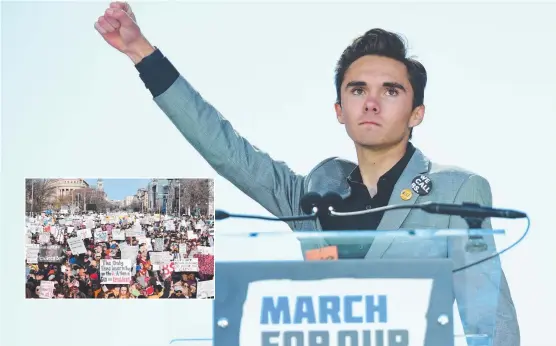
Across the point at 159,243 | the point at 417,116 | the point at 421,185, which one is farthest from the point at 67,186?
the point at 421,185

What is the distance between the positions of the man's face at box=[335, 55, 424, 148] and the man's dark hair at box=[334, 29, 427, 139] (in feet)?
0.11

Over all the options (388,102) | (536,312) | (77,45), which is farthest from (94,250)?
(536,312)

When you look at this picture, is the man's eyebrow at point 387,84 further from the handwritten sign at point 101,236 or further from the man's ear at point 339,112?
the handwritten sign at point 101,236

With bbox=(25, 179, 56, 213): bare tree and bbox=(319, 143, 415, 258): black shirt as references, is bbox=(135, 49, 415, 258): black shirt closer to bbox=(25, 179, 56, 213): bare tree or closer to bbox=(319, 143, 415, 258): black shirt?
bbox=(319, 143, 415, 258): black shirt

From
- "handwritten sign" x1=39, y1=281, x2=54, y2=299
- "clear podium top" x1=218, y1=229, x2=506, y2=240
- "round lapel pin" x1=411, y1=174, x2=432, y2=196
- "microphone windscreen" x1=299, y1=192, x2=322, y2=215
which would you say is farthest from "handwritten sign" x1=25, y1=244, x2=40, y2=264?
"clear podium top" x1=218, y1=229, x2=506, y2=240

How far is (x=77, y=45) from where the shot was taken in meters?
3.59

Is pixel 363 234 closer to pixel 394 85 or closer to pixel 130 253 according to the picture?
pixel 394 85

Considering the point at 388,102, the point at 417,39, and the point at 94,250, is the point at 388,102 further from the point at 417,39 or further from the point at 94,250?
the point at 94,250

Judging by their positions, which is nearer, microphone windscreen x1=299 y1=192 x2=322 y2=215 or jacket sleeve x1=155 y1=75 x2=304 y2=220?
microphone windscreen x1=299 y1=192 x2=322 y2=215

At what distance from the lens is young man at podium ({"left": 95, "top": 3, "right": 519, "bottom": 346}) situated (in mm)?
2635

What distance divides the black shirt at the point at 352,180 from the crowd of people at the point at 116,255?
2.75 ft

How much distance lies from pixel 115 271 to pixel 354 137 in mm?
1204

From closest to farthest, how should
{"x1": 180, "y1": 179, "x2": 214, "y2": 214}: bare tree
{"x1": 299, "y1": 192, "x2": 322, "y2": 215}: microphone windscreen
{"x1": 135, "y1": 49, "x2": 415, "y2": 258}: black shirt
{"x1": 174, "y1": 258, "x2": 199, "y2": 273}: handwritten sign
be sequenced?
{"x1": 299, "y1": 192, "x2": 322, "y2": 215}: microphone windscreen
{"x1": 135, "y1": 49, "x2": 415, "y2": 258}: black shirt
{"x1": 180, "y1": 179, "x2": 214, "y2": 214}: bare tree
{"x1": 174, "y1": 258, "x2": 199, "y2": 273}: handwritten sign

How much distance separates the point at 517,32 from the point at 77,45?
1.87 m
